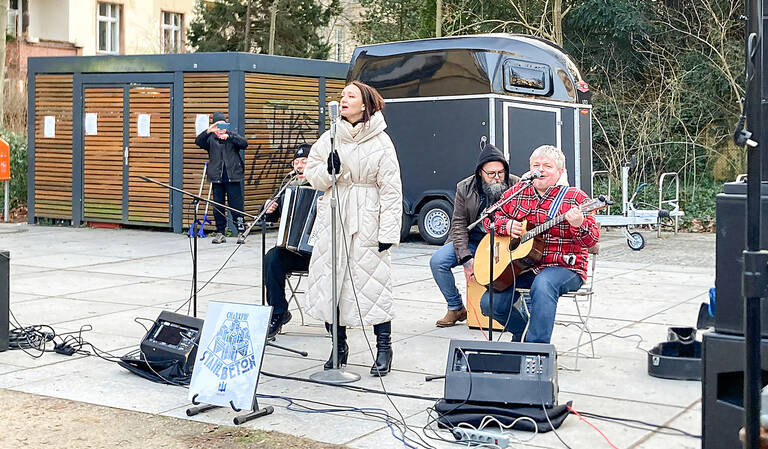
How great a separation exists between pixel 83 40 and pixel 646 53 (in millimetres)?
23722

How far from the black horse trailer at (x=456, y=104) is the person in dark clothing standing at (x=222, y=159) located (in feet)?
6.83

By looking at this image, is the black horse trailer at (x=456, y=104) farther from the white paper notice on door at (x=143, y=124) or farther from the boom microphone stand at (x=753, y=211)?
the boom microphone stand at (x=753, y=211)

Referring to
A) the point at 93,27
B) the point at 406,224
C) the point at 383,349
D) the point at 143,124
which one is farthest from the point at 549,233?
the point at 93,27

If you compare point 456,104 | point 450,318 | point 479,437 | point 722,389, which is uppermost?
point 456,104

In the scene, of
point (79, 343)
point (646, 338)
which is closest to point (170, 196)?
point (79, 343)

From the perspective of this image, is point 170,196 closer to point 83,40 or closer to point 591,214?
point 591,214

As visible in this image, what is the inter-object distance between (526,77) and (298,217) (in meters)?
8.44

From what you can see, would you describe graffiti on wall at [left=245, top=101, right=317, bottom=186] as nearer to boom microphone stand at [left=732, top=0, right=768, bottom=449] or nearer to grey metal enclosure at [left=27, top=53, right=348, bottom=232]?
grey metal enclosure at [left=27, top=53, right=348, bottom=232]

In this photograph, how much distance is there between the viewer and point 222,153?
14859 millimetres

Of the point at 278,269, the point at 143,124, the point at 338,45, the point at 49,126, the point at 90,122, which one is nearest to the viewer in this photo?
the point at 278,269

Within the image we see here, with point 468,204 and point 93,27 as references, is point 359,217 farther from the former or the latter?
point 93,27

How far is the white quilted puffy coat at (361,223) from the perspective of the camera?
6594 millimetres

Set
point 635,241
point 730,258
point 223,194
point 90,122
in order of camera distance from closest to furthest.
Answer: point 730,258, point 635,241, point 223,194, point 90,122

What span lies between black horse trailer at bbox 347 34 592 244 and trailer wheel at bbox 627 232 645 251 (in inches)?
71.6
